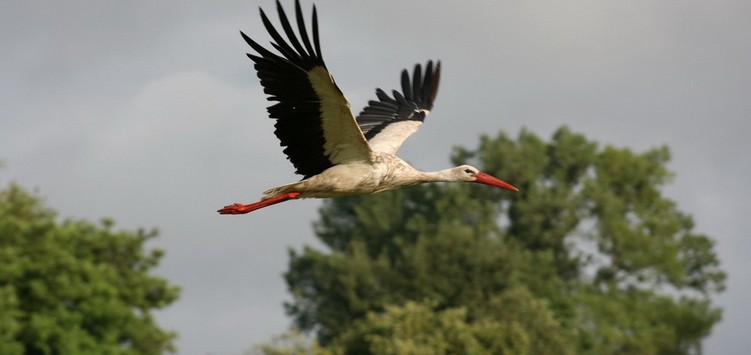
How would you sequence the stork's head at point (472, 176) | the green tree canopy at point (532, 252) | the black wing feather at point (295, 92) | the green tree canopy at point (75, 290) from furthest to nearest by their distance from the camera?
the green tree canopy at point (532, 252) < the green tree canopy at point (75, 290) < the stork's head at point (472, 176) < the black wing feather at point (295, 92)

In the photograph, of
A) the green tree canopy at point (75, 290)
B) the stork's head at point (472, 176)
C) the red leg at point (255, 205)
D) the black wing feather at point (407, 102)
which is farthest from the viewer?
the green tree canopy at point (75, 290)

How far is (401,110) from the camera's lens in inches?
773

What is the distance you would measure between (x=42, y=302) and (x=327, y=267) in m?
19.7

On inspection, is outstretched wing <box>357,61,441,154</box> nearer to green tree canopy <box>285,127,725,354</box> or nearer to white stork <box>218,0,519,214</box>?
white stork <box>218,0,519,214</box>

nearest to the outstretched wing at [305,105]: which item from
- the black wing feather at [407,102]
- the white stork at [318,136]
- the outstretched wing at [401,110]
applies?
the white stork at [318,136]

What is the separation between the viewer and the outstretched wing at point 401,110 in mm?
18373

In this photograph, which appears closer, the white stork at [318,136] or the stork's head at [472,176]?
the white stork at [318,136]

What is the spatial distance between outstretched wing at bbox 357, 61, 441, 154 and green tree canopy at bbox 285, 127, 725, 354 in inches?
1063

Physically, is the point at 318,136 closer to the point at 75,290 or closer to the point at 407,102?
the point at 407,102

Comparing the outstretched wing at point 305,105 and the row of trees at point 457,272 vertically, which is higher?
the row of trees at point 457,272

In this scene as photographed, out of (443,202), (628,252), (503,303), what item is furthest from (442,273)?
(628,252)

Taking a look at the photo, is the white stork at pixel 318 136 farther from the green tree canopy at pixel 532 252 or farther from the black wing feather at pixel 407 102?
the green tree canopy at pixel 532 252

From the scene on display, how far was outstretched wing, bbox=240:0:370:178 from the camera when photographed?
571 inches

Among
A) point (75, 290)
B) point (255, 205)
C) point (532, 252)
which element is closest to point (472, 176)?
point (255, 205)
